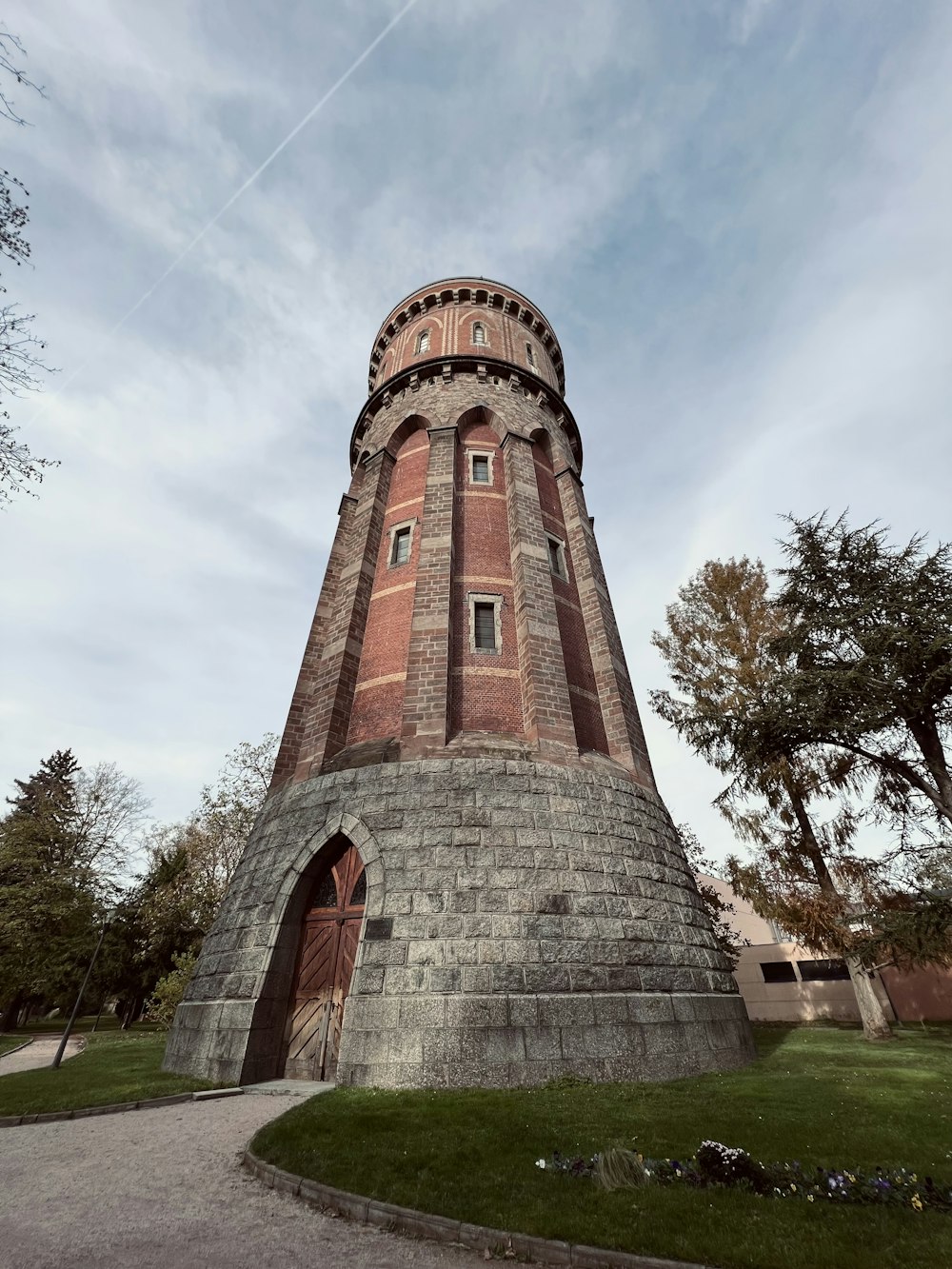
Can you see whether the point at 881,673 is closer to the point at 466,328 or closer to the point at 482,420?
the point at 482,420

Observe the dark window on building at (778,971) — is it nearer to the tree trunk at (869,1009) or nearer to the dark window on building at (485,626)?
the tree trunk at (869,1009)

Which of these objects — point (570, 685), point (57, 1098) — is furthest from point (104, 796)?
point (570, 685)

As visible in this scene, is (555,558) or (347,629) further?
(555,558)

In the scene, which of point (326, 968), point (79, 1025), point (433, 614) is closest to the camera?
point (326, 968)

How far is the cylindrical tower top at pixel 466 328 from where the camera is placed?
21328 millimetres

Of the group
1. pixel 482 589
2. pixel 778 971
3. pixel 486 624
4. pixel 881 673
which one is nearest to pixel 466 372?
pixel 482 589

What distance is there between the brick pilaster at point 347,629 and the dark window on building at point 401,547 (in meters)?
0.52

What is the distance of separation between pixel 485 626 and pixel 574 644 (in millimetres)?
2529

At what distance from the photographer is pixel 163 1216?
15.1ft

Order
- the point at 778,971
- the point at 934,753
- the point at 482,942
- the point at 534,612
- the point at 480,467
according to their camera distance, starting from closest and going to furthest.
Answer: the point at 482,942 < the point at 934,753 < the point at 534,612 < the point at 480,467 < the point at 778,971

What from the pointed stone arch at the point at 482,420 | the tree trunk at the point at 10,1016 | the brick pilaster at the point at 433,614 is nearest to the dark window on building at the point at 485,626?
the brick pilaster at the point at 433,614

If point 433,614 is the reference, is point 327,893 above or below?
below

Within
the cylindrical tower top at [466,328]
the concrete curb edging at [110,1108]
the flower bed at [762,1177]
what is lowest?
the flower bed at [762,1177]

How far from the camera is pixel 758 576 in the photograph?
18406mm
